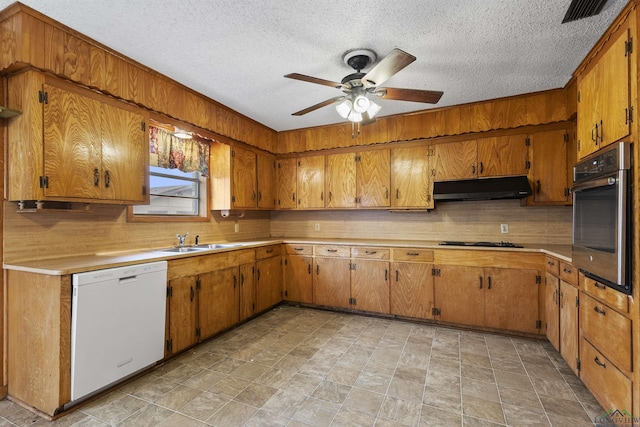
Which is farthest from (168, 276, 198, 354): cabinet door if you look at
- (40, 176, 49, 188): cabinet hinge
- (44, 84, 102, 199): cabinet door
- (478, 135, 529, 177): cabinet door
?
(478, 135, 529, 177): cabinet door

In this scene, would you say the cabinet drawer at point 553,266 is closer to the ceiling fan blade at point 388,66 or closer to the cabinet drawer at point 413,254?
the cabinet drawer at point 413,254

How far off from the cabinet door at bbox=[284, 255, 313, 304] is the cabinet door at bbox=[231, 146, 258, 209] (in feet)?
3.20

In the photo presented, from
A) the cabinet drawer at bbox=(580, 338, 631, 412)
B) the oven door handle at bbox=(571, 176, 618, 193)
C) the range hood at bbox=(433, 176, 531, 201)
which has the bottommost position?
the cabinet drawer at bbox=(580, 338, 631, 412)

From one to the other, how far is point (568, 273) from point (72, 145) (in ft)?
12.9

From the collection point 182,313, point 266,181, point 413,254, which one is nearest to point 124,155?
point 182,313

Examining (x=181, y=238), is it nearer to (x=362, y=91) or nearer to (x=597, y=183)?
(x=362, y=91)

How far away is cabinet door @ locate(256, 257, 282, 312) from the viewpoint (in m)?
3.78

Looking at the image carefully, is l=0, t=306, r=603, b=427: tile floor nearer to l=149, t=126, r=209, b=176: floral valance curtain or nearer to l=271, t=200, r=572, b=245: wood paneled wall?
l=271, t=200, r=572, b=245: wood paneled wall

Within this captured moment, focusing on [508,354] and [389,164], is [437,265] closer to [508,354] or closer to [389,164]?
[508,354]

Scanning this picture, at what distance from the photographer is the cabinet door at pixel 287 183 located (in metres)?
4.58

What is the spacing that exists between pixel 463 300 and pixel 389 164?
186cm

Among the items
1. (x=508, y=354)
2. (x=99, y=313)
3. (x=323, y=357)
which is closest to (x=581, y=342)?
(x=508, y=354)

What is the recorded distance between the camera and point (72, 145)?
2.17 m

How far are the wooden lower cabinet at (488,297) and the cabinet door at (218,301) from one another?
2.29m
